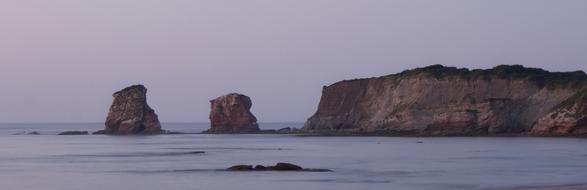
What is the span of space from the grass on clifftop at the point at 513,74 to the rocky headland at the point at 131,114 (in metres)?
32.1

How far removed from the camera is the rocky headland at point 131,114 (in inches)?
4660

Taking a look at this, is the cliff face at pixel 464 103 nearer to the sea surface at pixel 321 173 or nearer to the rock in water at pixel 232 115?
the rock in water at pixel 232 115

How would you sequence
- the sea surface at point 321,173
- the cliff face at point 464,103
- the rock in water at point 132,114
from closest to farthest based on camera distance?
the sea surface at point 321,173
the cliff face at point 464,103
the rock in water at point 132,114

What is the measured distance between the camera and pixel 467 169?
1730 inches

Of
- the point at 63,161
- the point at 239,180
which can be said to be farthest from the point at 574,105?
the point at 239,180

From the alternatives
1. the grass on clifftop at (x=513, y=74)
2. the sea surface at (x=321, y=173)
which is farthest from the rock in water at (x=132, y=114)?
the sea surface at (x=321, y=173)

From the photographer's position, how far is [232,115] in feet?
416

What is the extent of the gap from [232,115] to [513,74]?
1635 inches

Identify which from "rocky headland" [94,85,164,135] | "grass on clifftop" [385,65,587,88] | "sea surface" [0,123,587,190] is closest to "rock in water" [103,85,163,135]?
"rocky headland" [94,85,164,135]

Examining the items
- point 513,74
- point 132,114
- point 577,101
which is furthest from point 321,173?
point 132,114

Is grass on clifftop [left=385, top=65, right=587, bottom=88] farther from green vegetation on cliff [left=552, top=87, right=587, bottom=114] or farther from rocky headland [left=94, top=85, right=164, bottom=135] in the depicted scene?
rocky headland [left=94, top=85, right=164, bottom=135]

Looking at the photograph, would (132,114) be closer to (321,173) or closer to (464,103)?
(464,103)

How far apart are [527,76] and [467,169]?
2223 inches

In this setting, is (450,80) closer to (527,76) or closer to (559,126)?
(527,76)
